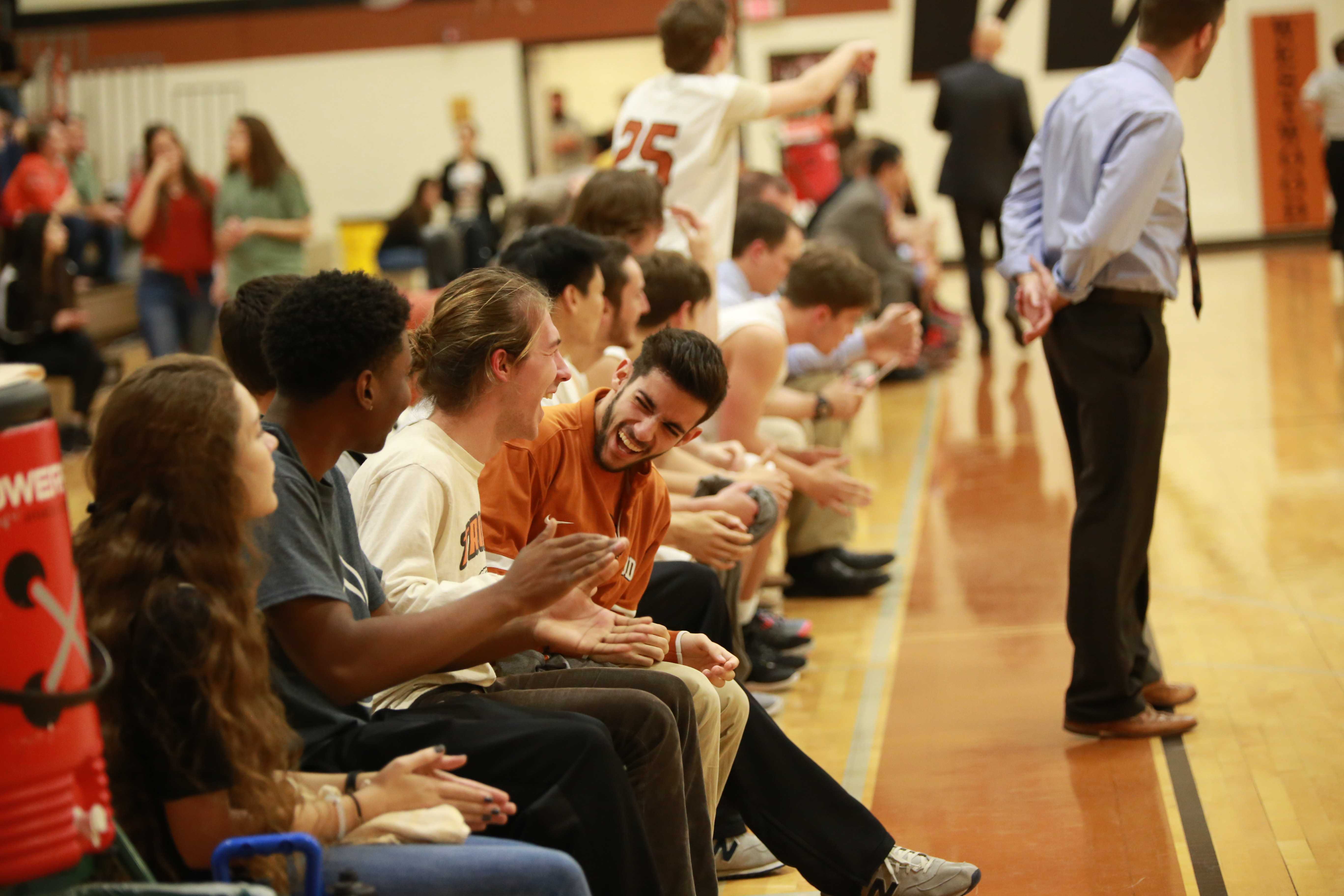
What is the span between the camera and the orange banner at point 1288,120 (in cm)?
1391

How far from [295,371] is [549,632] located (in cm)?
49

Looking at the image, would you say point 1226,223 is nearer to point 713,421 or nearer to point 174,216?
point 174,216

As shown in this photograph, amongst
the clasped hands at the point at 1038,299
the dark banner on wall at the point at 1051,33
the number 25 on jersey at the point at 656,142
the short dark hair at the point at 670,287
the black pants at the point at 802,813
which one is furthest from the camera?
the dark banner on wall at the point at 1051,33

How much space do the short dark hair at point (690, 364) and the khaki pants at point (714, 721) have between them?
471mm

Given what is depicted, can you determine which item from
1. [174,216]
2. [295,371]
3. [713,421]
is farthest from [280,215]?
[295,371]

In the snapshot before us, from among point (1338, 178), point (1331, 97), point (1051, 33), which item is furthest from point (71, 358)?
point (1051, 33)

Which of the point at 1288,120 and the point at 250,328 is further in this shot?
the point at 1288,120

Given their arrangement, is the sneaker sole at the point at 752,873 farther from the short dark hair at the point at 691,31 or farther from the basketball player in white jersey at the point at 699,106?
the short dark hair at the point at 691,31

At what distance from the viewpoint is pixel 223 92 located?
13.8m

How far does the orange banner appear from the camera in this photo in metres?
13.9

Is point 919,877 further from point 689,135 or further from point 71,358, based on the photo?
point 71,358

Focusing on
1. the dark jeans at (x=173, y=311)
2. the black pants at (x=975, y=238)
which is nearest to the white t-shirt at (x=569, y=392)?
the dark jeans at (x=173, y=311)

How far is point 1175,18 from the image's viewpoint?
2965 millimetres

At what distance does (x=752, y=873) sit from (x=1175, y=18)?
1993 millimetres
